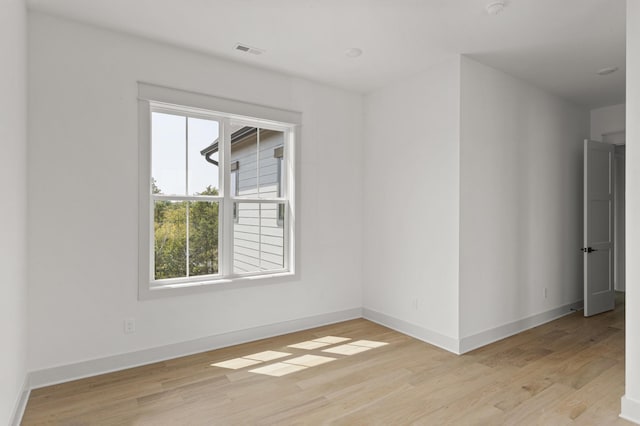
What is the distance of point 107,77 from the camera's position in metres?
3.05

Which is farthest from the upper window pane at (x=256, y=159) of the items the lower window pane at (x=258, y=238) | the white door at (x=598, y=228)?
the white door at (x=598, y=228)

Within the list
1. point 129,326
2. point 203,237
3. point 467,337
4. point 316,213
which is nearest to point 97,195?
point 203,237

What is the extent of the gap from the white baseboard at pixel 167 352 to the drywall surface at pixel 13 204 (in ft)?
0.88

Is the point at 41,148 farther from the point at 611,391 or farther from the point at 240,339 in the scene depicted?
the point at 611,391

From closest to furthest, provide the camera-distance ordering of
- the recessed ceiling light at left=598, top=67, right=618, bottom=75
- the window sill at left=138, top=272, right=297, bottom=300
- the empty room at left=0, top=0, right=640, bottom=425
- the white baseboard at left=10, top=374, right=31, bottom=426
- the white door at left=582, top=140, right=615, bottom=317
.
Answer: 1. the white baseboard at left=10, top=374, right=31, bottom=426
2. the empty room at left=0, top=0, right=640, bottom=425
3. the window sill at left=138, top=272, right=297, bottom=300
4. the recessed ceiling light at left=598, top=67, right=618, bottom=75
5. the white door at left=582, top=140, right=615, bottom=317

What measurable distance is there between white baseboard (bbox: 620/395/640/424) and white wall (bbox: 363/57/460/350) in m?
1.33

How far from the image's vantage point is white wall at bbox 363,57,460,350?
11.8 ft

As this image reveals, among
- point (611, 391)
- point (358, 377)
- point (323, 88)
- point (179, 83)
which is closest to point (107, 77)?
point (179, 83)

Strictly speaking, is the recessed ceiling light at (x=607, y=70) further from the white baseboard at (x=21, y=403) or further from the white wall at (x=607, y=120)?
the white baseboard at (x=21, y=403)

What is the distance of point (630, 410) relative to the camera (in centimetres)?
236

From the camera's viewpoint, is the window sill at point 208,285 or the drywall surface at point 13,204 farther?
the window sill at point 208,285

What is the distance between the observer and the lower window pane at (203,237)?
359 centimetres

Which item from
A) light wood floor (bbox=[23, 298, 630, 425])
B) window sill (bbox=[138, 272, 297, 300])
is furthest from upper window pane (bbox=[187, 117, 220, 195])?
light wood floor (bbox=[23, 298, 630, 425])

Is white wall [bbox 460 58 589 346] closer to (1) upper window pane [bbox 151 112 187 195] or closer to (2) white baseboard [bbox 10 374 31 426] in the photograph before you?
(1) upper window pane [bbox 151 112 187 195]
